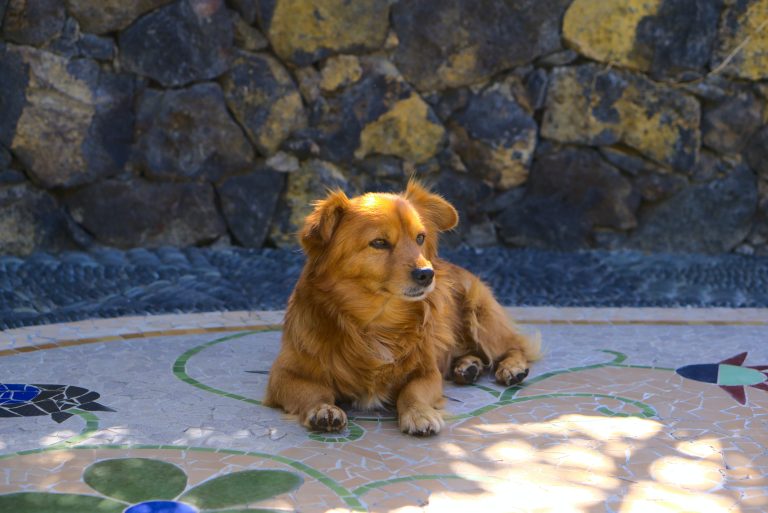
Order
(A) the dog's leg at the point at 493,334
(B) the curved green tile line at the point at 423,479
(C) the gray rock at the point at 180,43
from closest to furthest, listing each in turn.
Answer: (B) the curved green tile line at the point at 423,479 → (A) the dog's leg at the point at 493,334 → (C) the gray rock at the point at 180,43

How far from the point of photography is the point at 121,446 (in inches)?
124

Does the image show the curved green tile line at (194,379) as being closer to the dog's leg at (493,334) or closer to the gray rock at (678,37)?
the dog's leg at (493,334)

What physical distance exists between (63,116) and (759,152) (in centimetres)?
570

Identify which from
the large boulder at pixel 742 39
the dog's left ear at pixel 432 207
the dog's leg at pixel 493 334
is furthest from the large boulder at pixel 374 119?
the dog's left ear at pixel 432 207

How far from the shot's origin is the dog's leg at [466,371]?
411cm

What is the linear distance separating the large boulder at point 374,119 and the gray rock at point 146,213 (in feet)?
3.46

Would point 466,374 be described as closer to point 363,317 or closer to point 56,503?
point 363,317

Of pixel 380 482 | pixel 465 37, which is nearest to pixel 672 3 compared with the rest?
pixel 465 37

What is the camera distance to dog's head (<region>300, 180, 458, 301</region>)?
3.50m

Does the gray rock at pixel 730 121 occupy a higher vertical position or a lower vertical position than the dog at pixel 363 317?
higher

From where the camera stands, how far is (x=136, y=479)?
2857 millimetres

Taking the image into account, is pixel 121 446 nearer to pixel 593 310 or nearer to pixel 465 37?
pixel 593 310

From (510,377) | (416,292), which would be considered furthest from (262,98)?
(416,292)

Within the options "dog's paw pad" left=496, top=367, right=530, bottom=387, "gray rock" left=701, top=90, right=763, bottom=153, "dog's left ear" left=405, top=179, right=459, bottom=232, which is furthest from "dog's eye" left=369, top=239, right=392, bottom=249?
"gray rock" left=701, top=90, right=763, bottom=153
